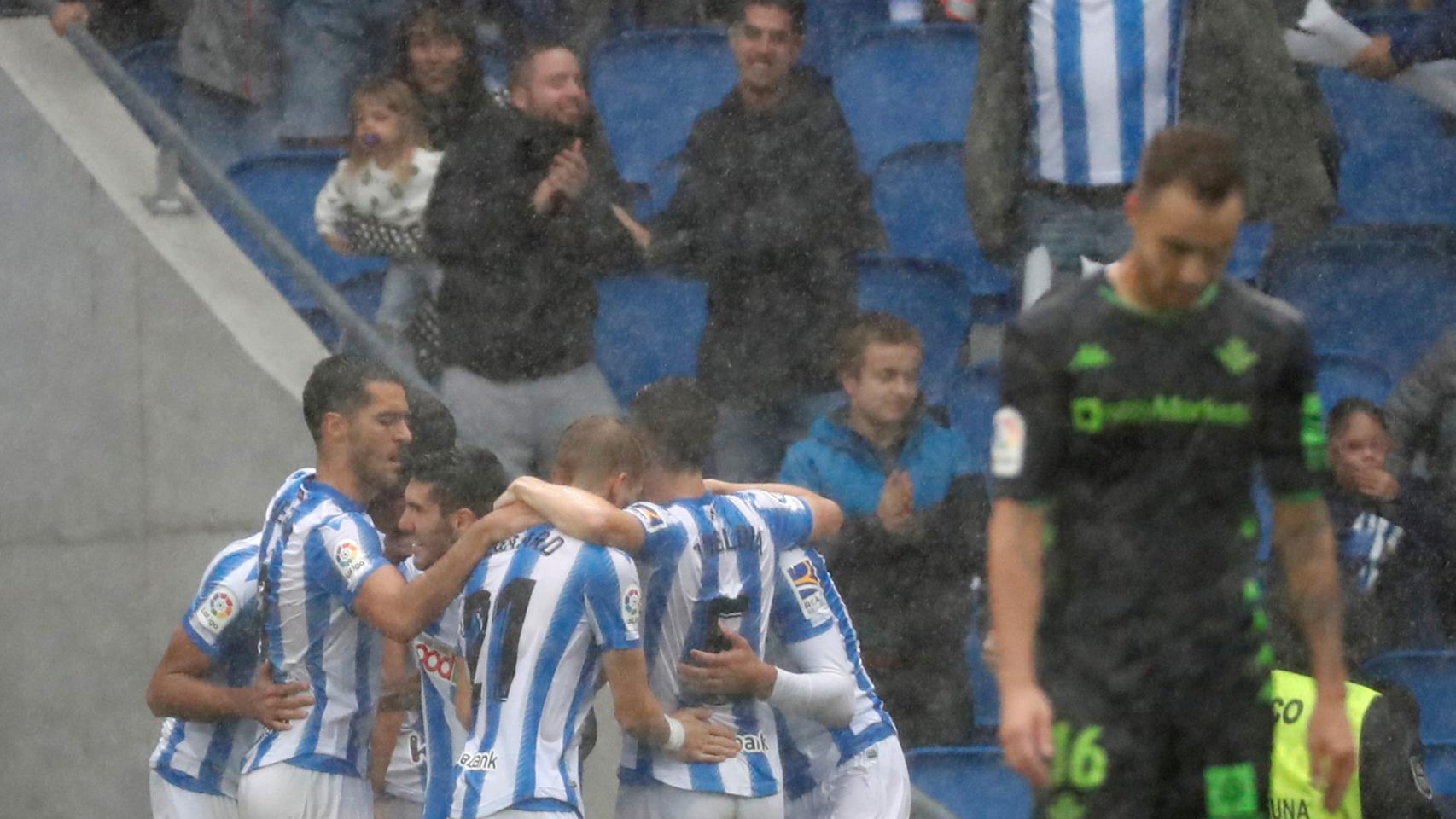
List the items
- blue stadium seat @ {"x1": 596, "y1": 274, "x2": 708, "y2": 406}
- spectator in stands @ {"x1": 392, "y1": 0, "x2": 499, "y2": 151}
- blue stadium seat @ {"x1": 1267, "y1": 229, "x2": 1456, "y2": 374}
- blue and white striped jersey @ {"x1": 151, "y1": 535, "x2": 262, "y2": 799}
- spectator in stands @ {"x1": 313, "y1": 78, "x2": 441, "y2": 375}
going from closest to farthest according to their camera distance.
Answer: blue and white striped jersey @ {"x1": 151, "y1": 535, "x2": 262, "y2": 799} → spectator in stands @ {"x1": 313, "y1": 78, "x2": 441, "y2": 375} → spectator in stands @ {"x1": 392, "y1": 0, "x2": 499, "y2": 151} → blue stadium seat @ {"x1": 596, "y1": 274, "x2": 708, "y2": 406} → blue stadium seat @ {"x1": 1267, "y1": 229, "x2": 1456, "y2": 374}

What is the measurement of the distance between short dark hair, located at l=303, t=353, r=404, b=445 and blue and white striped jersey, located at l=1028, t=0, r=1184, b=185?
2209 mm

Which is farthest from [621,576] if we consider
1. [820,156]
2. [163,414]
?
[163,414]

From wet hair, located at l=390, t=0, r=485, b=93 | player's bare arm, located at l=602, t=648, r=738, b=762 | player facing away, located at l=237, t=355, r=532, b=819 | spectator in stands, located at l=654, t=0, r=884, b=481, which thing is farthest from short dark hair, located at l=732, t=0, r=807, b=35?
player's bare arm, located at l=602, t=648, r=738, b=762

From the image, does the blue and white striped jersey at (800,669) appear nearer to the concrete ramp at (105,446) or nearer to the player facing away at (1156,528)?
the player facing away at (1156,528)

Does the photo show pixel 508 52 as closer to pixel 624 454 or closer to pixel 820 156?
pixel 820 156

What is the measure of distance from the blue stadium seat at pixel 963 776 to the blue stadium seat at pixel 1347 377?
2170mm

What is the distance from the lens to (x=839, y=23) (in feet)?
33.2

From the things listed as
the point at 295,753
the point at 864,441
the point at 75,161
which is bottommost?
the point at 295,753

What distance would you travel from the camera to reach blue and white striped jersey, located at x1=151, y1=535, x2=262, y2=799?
20.1 ft

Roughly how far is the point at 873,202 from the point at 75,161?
10.2 ft

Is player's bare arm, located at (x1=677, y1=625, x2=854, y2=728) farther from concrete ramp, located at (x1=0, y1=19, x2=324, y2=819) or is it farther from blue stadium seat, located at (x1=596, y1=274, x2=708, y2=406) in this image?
blue stadium seat, located at (x1=596, y1=274, x2=708, y2=406)

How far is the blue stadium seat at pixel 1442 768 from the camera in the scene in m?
7.64

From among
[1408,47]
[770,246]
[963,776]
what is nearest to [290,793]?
[963,776]

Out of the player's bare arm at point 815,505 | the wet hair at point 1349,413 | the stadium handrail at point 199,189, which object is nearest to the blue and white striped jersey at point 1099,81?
the wet hair at point 1349,413
